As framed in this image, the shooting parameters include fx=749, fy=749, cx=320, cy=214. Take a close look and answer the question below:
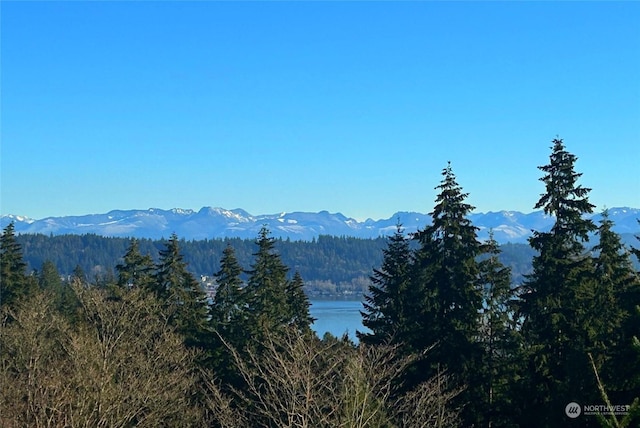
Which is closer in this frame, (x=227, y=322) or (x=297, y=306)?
(x=227, y=322)

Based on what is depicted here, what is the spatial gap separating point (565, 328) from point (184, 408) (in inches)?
534

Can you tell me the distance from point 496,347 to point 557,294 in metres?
3.79

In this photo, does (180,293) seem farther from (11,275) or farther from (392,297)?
(392,297)

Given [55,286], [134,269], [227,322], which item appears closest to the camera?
[227,322]

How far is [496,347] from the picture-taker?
26.3 metres

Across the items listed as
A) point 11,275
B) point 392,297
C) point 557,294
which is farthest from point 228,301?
point 557,294

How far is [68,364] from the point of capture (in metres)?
24.6

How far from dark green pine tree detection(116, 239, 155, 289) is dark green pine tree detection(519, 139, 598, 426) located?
21.6 meters

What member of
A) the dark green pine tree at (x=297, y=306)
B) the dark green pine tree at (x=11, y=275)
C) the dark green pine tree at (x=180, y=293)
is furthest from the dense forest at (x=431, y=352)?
the dark green pine tree at (x=11, y=275)

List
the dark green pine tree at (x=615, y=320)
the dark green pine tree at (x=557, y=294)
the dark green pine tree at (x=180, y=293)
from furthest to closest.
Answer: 1. the dark green pine tree at (x=180, y=293)
2. the dark green pine tree at (x=557, y=294)
3. the dark green pine tree at (x=615, y=320)

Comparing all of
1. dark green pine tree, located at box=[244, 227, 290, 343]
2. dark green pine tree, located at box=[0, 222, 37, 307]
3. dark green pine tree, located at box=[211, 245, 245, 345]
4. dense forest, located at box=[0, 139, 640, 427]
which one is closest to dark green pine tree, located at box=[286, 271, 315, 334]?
dark green pine tree, located at box=[244, 227, 290, 343]

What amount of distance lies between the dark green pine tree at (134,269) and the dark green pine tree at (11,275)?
20.9 feet

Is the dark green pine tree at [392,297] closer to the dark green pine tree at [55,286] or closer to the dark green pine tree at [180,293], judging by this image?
the dark green pine tree at [180,293]

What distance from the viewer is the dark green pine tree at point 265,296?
111 feet
